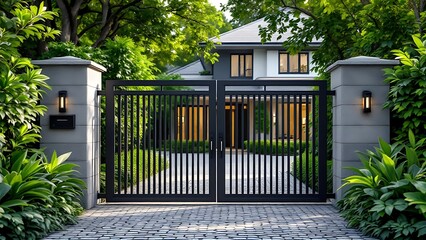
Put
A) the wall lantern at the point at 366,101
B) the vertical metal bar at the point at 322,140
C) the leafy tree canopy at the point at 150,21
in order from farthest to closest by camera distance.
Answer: the leafy tree canopy at the point at 150,21, the vertical metal bar at the point at 322,140, the wall lantern at the point at 366,101

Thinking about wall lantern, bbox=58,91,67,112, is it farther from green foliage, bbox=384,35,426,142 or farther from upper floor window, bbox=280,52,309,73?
upper floor window, bbox=280,52,309,73

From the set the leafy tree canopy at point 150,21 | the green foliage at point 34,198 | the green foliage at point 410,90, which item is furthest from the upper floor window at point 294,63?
the green foliage at point 34,198

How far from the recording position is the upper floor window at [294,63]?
3016 centimetres

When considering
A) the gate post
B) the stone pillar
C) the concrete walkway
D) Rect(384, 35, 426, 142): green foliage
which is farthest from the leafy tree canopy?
Rect(384, 35, 426, 142): green foliage

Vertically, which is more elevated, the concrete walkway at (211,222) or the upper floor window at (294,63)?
the upper floor window at (294,63)

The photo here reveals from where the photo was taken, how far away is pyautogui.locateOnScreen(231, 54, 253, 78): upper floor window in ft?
101

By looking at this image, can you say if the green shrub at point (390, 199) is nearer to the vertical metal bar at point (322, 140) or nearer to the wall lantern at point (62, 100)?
the vertical metal bar at point (322, 140)

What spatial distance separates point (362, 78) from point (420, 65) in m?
1.19

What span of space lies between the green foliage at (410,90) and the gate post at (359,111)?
273mm

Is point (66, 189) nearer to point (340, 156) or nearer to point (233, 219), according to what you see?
point (233, 219)

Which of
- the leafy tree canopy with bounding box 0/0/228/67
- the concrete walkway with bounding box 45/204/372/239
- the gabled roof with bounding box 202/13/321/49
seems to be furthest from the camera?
the gabled roof with bounding box 202/13/321/49

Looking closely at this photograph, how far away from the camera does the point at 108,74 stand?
452 inches

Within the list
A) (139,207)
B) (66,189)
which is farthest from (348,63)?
(66,189)

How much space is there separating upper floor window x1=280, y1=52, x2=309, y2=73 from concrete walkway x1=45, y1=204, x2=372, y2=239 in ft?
69.9
